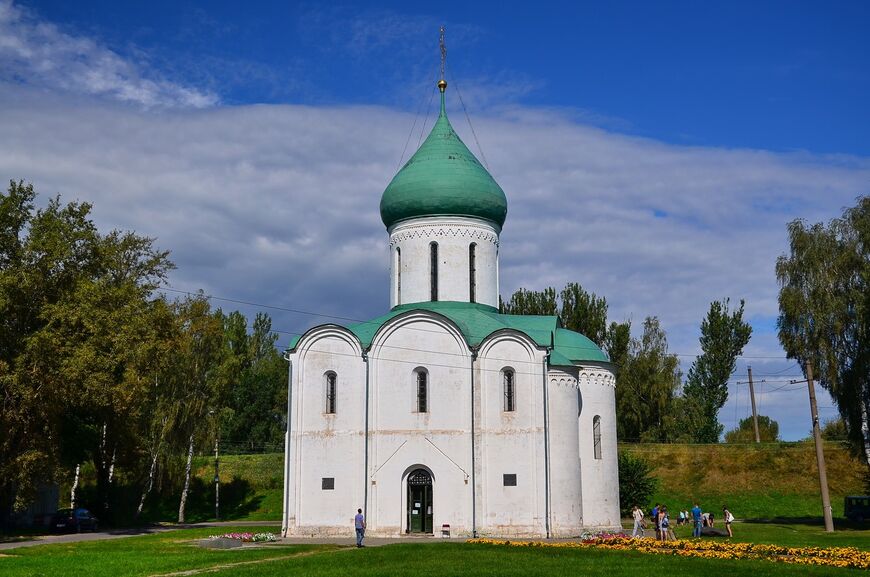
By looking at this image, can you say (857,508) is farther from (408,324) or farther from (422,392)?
(408,324)

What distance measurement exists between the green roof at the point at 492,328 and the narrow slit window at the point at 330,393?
141 cm

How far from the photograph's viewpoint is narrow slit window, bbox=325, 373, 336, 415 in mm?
25812

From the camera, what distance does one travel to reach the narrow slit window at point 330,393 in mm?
25812

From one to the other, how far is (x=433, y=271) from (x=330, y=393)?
5.24m

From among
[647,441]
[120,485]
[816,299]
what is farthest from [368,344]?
[647,441]

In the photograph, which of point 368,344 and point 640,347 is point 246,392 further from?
point 368,344

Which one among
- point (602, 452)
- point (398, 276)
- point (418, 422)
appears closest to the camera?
point (418, 422)

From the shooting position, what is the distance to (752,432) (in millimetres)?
57656

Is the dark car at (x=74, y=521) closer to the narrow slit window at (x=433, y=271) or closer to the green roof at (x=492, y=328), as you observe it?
the green roof at (x=492, y=328)

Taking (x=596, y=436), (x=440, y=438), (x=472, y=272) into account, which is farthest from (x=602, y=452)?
(x=472, y=272)

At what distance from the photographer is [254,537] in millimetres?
23766

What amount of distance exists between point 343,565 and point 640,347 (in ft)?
107

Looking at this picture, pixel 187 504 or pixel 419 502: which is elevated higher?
pixel 419 502

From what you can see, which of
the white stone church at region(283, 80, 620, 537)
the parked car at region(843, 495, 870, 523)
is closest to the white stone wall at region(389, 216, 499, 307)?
the white stone church at region(283, 80, 620, 537)
